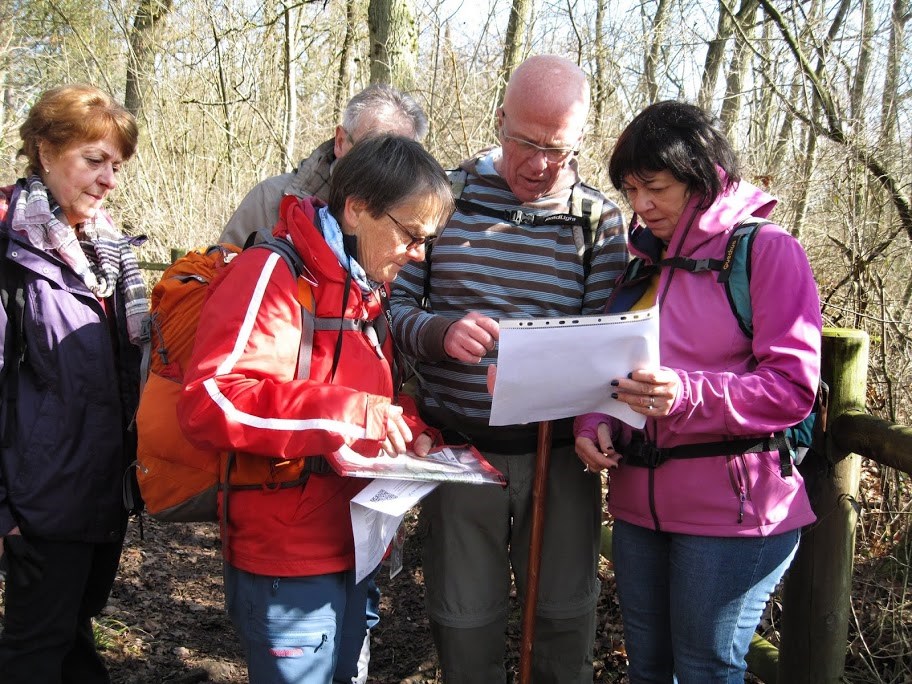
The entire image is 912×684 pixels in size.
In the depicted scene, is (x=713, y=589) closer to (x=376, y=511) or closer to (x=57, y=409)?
(x=376, y=511)

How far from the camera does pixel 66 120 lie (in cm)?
238

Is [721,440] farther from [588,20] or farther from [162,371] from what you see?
[588,20]

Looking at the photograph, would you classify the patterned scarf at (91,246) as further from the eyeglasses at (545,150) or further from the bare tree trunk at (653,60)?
the bare tree trunk at (653,60)

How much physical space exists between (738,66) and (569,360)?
7180 millimetres

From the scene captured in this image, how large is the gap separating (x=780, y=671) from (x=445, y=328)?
1.59m

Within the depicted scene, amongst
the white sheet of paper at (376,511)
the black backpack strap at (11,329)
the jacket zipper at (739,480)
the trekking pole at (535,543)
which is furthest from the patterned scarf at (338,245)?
the jacket zipper at (739,480)

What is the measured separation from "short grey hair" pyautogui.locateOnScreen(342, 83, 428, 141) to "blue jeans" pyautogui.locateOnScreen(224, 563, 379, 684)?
1967 millimetres

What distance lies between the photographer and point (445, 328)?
2.41m

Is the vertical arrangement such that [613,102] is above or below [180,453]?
above

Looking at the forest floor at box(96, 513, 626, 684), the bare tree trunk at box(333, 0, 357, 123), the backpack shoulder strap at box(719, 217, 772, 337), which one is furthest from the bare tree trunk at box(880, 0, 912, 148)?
the bare tree trunk at box(333, 0, 357, 123)

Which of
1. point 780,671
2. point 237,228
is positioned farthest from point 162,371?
point 780,671

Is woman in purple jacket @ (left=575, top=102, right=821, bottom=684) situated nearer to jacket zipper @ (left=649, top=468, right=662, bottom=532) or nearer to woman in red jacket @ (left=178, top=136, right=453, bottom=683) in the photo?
jacket zipper @ (left=649, top=468, right=662, bottom=532)

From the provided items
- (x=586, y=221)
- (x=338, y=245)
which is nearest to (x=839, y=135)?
(x=586, y=221)

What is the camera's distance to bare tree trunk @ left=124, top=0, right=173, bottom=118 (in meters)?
9.42
